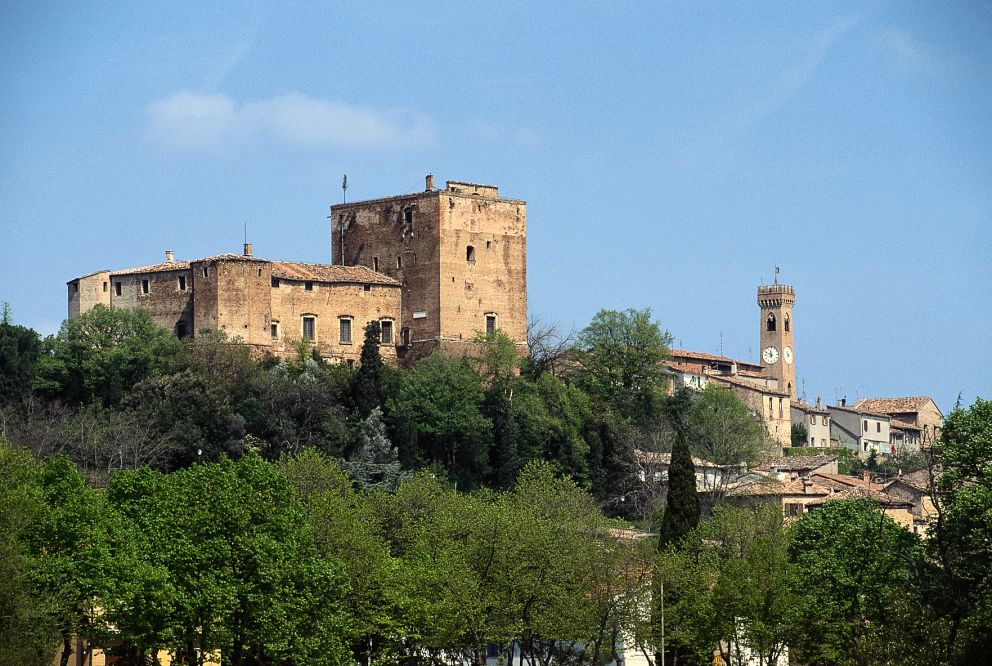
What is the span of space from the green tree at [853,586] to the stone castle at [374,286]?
3499cm

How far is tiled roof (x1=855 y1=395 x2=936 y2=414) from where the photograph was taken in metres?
132

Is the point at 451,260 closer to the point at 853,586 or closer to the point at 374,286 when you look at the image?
the point at 374,286

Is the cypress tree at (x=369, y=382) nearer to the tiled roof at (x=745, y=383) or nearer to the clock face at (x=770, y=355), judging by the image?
the tiled roof at (x=745, y=383)

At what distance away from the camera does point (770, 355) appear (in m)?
134

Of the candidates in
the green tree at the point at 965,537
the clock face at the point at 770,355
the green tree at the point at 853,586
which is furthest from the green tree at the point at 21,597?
the clock face at the point at 770,355

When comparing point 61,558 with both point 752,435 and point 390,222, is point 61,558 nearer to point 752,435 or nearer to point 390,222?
point 390,222

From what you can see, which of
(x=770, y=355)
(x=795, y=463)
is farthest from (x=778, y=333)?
(x=795, y=463)

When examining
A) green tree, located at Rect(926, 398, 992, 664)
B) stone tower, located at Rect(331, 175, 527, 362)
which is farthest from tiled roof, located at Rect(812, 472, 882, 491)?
green tree, located at Rect(926, 398, 992, 664)

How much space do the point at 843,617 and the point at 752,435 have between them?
44.9m

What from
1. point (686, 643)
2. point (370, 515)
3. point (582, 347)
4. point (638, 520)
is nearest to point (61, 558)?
point (370, 515)

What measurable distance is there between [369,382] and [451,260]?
8611 millimetres

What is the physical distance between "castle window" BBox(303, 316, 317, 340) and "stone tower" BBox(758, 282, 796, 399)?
2098 inches

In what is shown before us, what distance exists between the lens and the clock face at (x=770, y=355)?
5246 inches

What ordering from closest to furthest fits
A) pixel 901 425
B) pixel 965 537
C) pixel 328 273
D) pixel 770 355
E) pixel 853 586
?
pixel 965 537 < pixel 853 586 < pixel 328 273 < pixel 901 425 < pixel 770 355
